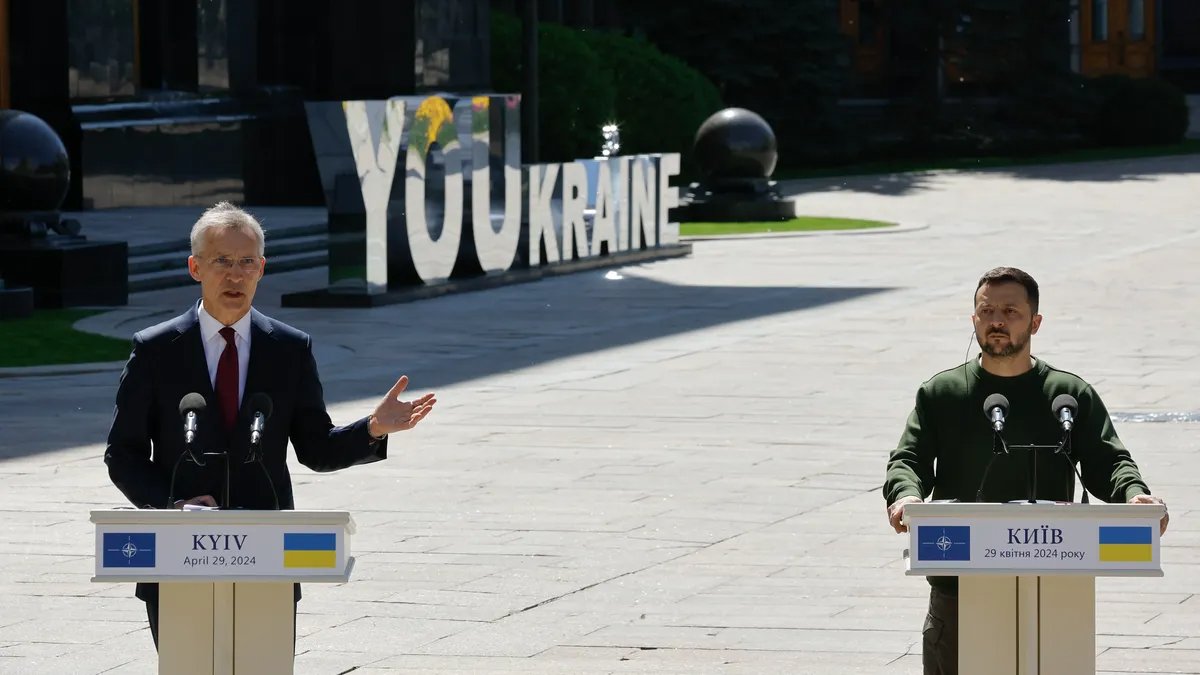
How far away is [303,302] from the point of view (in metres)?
20.7

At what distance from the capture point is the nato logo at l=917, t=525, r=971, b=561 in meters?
4.81

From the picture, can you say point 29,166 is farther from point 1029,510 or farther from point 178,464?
point 1029,510

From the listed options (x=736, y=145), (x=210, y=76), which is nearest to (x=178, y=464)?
(x=210, y=76)

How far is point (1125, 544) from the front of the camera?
15.7ft

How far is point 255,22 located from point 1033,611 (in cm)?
2802

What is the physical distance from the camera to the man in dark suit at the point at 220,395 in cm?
530

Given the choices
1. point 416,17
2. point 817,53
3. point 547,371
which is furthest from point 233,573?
point 817,53

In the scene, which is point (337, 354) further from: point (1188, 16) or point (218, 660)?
point (1188, 16)

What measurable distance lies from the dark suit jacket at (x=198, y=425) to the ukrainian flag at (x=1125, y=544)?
1.77 meters

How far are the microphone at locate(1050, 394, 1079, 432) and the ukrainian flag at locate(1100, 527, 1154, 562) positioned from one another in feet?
0.90

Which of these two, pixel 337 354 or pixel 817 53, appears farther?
pixel 817 53

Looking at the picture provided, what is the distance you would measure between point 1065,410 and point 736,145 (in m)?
27.6

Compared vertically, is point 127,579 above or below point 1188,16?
below

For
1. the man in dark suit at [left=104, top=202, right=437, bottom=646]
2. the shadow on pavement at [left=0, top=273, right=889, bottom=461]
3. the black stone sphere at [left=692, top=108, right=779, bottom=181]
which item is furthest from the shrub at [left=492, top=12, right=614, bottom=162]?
the man in dark suit at [left=104, top=202, right=437, bottom=646]
